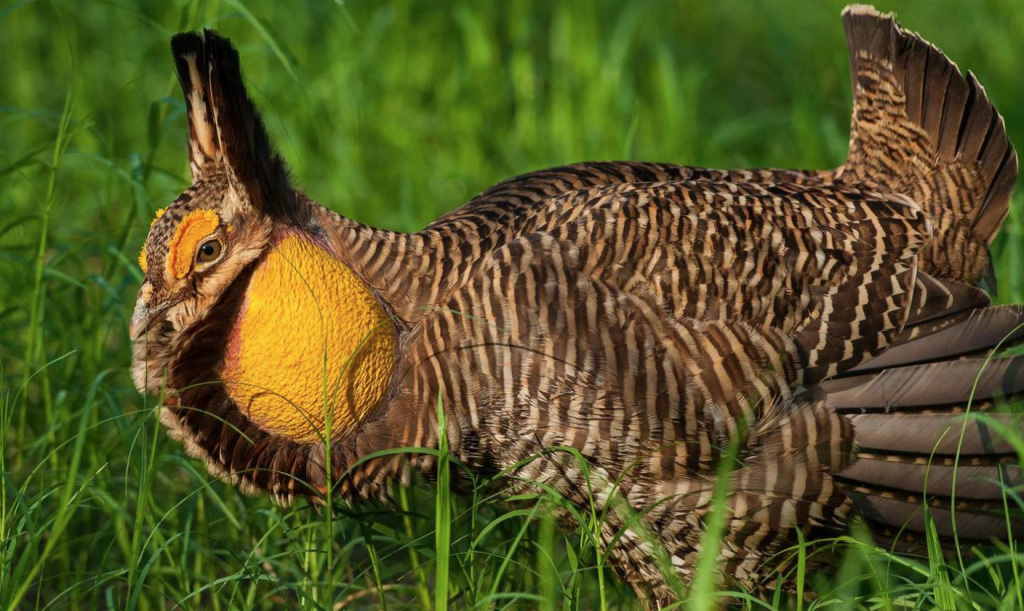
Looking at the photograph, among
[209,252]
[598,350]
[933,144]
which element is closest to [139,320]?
[209,252]

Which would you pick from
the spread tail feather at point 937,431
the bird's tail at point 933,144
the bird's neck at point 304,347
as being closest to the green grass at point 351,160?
the spread tail feather at point 937,431

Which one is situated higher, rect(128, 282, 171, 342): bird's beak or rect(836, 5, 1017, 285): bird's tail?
rect(836, 5, 1017, 285): bird's tail

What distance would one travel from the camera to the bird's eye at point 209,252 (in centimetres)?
292

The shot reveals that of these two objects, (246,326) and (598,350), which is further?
(246,326)

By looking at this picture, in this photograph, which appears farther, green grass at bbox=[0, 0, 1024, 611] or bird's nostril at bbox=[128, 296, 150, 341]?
green grass at bbox=[0, 0, 1024, 611]

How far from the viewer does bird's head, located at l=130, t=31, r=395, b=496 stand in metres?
2.96

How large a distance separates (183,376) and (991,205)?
2244 millimetres

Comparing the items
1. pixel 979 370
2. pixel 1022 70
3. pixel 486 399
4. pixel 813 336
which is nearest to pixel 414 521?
pixel 486 399

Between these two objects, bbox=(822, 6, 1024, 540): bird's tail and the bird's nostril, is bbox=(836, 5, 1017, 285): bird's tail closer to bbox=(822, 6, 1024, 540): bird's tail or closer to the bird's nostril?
bbox=(822, 6, 1024, 540): bird's tail

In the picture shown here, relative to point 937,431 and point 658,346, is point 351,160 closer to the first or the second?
point 658,346

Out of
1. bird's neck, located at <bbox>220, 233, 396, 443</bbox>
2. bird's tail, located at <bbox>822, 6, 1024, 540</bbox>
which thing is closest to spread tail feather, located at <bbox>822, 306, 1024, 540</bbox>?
bird's tail, located at <bbox>822, 6, 1024, 540</bbox>

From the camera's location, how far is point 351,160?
5234 mm

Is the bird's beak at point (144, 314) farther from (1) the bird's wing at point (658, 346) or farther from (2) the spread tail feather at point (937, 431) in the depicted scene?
(2) the spread tail feather at point (937, 431)

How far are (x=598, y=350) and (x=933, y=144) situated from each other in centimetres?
133
